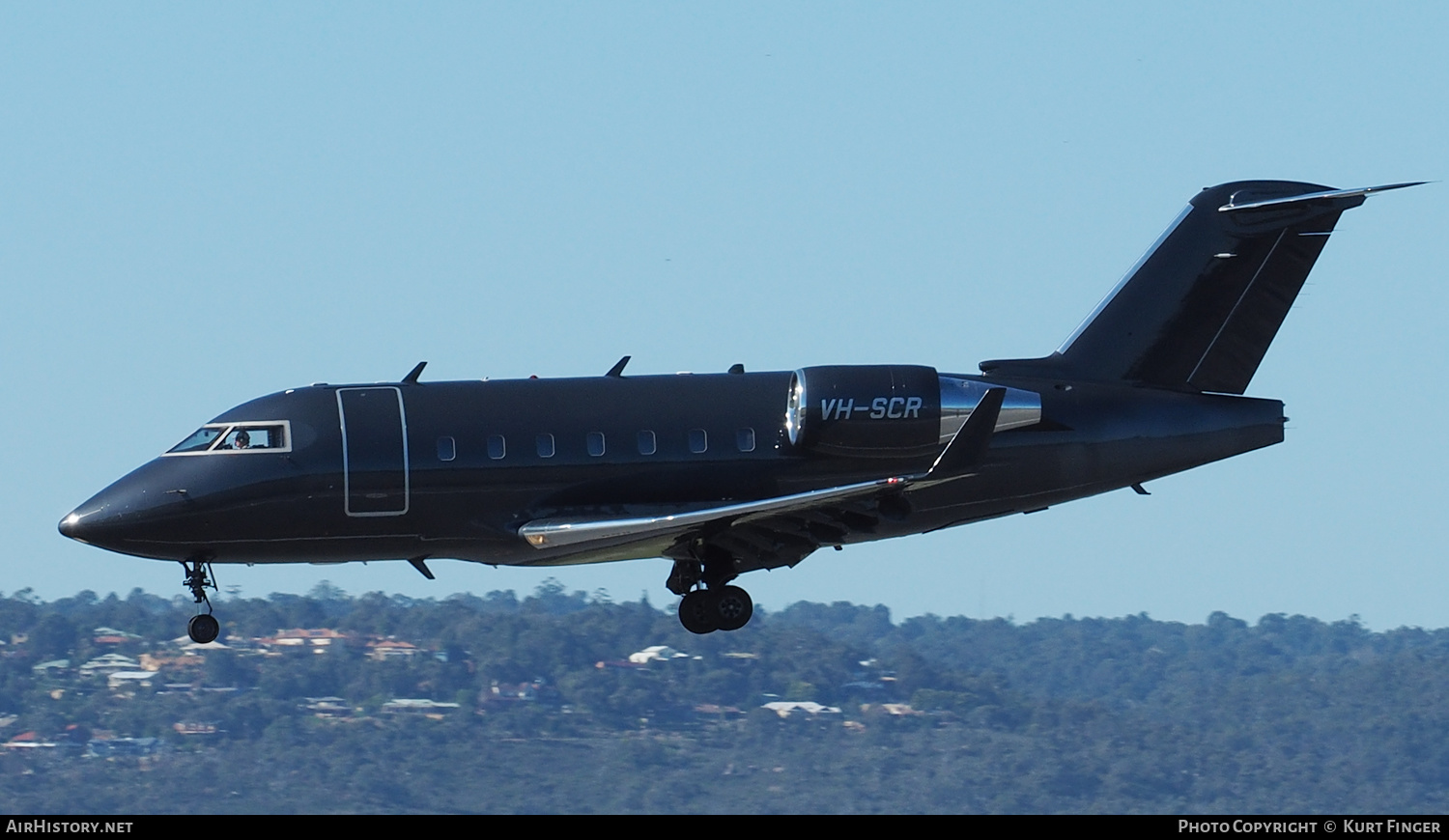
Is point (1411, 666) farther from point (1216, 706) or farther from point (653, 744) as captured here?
point (653, 744)

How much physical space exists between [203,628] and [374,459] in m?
3.70

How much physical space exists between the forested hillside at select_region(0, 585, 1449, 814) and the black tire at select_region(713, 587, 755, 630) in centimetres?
5004

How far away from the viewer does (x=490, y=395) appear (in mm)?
34219

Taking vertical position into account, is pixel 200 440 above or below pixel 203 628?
above

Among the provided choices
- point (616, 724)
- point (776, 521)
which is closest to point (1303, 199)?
point (776, 521)

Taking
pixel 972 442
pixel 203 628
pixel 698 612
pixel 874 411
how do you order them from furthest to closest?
pixel 698 612, pixel 874 411, pixel 203 628, pixel 972 442

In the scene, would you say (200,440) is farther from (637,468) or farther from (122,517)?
(637,468)

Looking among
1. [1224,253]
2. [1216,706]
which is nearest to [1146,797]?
[1216,706]

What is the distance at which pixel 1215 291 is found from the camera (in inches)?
1481

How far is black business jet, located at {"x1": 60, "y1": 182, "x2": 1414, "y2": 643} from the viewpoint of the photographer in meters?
33.3

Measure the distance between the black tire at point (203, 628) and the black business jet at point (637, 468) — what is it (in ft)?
0.11

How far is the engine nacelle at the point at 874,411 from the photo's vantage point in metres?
34.2

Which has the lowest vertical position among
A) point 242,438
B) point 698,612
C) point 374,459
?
point 698,612

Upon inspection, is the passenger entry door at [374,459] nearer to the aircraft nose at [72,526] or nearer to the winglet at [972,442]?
the aircraft nose at [72,526]
